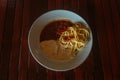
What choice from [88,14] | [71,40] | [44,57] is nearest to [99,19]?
[88,14]

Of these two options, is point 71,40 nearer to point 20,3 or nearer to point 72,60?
point 72,60

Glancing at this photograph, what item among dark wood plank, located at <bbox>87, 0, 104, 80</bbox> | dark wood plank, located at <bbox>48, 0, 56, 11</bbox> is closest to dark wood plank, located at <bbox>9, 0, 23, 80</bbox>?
dark wood plank, located at <bbox>48, 0, 56, 11</bbox>

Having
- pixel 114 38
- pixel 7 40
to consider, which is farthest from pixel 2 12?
pixel 114 38

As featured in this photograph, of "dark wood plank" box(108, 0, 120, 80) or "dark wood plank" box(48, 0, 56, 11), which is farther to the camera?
"dark wood plank" box(48, 0, 56, 11)

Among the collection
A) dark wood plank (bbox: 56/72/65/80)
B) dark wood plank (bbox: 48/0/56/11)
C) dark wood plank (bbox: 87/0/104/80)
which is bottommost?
dark wood plank (bbox: 56/72/65/80)

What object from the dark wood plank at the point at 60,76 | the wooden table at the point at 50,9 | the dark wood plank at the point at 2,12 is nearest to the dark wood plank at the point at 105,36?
the wooden table at the point at 50,9

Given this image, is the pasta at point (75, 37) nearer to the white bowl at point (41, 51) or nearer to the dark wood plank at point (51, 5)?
the white bowl at point (41, 51)

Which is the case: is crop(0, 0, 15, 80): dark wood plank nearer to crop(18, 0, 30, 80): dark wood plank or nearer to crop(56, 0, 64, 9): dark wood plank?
crop(18, 0, 30, 80): dark wood plank
